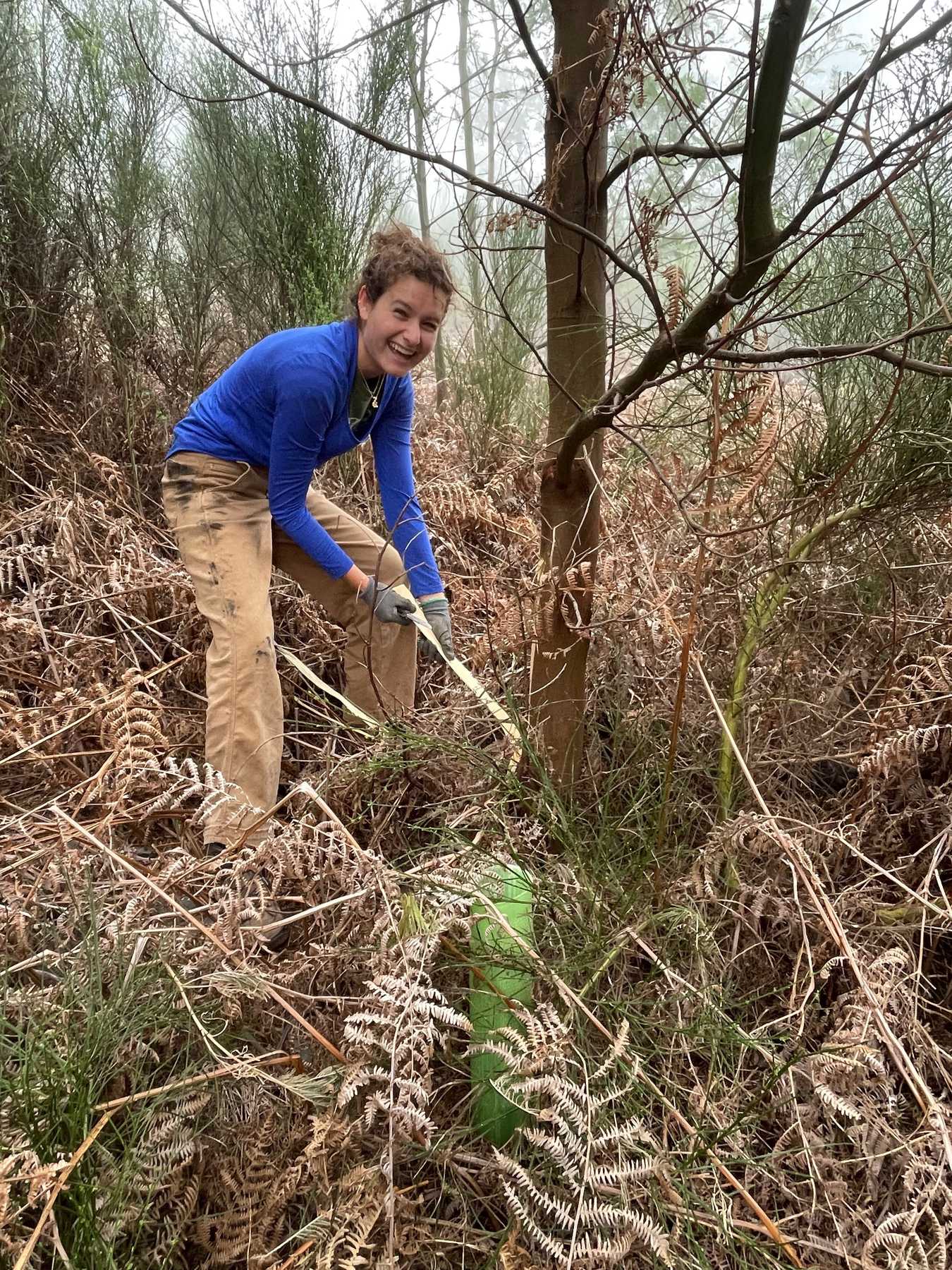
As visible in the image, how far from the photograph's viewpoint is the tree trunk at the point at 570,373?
165 centimetres

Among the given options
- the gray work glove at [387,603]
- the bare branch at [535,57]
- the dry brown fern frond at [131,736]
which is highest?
the bare branch at [535,57]

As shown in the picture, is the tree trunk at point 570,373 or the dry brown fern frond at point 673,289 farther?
the tree trunk at point 570,373

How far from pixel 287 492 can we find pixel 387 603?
453 millimetres

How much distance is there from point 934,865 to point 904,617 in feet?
2.58

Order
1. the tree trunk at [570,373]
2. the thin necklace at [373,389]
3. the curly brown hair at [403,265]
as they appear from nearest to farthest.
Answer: the tree trunk at [570,373]
the curly brown hair at [403,265]
the thin necklace at [373,389]

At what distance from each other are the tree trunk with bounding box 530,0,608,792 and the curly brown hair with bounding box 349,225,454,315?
0.55 metres

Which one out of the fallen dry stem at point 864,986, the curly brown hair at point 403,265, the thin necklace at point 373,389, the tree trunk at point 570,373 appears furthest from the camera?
the thin necklace at point 373,389

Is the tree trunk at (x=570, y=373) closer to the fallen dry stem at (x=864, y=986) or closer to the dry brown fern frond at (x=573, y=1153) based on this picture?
the fallen dry stem at (x=864, y=986)

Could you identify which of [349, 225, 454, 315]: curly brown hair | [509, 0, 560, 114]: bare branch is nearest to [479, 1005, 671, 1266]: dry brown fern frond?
[509, 0, 560, 114]: bare branch

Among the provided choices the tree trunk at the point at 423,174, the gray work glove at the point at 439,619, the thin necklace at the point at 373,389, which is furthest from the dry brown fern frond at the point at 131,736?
the tree trunk at the point at 423,174

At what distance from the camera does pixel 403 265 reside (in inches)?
89.4

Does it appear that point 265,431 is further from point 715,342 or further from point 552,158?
point 715,342

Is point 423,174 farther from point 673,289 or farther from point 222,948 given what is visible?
point 222,948

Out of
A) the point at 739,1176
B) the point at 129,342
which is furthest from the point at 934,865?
the point at 129,342
